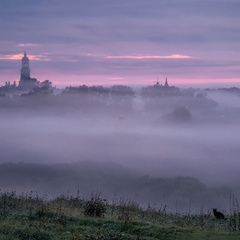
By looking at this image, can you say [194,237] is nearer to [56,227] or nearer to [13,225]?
[56,227]

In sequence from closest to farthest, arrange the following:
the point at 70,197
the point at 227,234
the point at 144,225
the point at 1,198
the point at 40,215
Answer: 1. the point at 227,234
2. the point at 144,225
3. the point at 40,215
4. the point at 1,198
5. the point at 70,197

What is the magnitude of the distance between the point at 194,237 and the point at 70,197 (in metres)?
25.9

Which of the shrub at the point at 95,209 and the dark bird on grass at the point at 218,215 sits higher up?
the shrub at the point at 95,209

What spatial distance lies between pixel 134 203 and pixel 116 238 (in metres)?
22.6

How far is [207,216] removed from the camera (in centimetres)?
4178

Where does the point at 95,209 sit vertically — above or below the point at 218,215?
above

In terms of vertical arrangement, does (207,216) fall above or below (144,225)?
below

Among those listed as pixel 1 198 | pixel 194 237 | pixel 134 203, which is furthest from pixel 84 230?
pixel 134 203

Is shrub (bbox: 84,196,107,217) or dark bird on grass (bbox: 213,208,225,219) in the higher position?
shrub (bbox: 84,196,107,217)

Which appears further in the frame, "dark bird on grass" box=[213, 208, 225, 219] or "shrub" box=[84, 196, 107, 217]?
"dark bird on grass" box=[213, 208, 225, 219]

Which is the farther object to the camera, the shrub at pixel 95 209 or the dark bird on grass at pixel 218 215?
the dark bird on grass at pixel 218 215

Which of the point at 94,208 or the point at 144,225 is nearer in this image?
the point at 144,225

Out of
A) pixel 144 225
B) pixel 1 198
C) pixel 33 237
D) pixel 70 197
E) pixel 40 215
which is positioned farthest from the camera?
pixel 70 197

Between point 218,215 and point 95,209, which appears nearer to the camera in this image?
point 95,209
